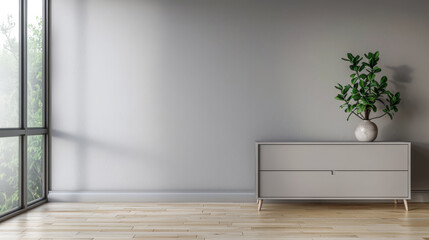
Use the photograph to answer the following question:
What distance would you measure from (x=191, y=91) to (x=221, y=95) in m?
0.33

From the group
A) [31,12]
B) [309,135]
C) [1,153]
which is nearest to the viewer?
[1,153]

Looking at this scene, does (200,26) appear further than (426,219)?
Yes

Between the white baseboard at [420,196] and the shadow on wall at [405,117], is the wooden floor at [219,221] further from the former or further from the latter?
the shadow on wall at [405,117]

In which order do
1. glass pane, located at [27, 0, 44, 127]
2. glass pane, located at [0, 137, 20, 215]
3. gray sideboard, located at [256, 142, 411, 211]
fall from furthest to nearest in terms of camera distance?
glass pane, located at [27, 0, 44, 127] → gray sideboard, located at [256, 142, 411, 211] → glass pane, located at [0, 137, 20, 215]

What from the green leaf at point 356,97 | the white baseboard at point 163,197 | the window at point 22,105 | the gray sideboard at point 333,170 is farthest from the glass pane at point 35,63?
the green leaf at point 356,97

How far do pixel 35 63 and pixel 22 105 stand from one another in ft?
1.93

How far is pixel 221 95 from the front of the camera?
4.89m

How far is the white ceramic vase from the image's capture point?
4520 millimetres

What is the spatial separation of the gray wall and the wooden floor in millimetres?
447

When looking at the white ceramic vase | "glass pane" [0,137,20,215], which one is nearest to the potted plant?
the white ceramic vase

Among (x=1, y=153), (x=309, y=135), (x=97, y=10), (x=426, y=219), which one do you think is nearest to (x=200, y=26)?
(x=97, y=10)

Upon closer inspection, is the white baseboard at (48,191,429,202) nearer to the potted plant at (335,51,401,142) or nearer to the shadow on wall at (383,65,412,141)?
the shadow on wall at (383,65,412,141)

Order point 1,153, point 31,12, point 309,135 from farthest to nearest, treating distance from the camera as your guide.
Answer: point 309,135 → point 31,12 → point 1,153

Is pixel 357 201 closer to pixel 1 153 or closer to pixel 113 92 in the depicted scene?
pixel 113 92
